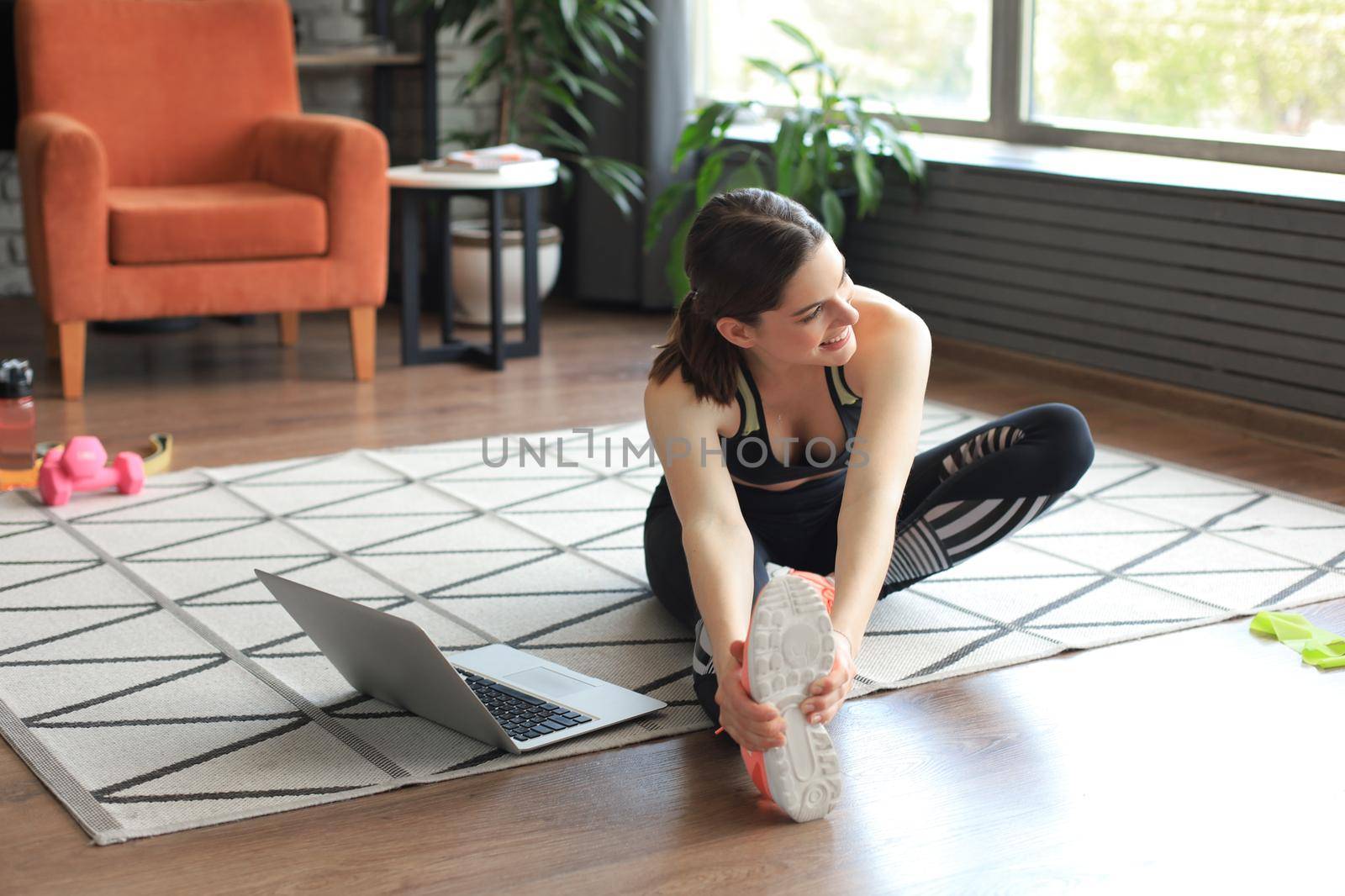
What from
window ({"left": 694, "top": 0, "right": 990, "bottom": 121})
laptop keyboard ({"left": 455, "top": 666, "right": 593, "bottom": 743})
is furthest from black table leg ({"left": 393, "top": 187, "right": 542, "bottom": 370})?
laptop keyboard ({"left": 455, "top": 666, "right": 593, "bottom": 743})

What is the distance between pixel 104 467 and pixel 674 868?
70.5 inches

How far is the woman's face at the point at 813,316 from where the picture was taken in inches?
63.9

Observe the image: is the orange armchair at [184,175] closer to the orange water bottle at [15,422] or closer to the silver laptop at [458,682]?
the orange water bottle at [15,422]

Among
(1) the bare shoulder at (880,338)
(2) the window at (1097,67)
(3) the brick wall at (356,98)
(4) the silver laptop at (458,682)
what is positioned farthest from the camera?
(3) the brick wall at (356,98)

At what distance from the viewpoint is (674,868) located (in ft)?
4.87

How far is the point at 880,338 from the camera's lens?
181 centimetres

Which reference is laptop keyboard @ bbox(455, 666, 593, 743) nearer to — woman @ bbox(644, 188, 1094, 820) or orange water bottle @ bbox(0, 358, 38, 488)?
woman @ bbox(644, 188, 1094, 820)

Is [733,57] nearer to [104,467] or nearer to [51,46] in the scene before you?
[51,46]

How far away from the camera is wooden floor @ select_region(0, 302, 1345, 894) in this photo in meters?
1.46

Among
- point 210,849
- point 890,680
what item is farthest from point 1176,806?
point 210,849

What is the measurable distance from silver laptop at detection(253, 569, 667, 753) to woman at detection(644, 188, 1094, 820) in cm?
15

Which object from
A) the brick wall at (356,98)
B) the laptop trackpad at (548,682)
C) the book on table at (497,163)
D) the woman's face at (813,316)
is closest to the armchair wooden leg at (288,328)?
the book on table at (497,163)

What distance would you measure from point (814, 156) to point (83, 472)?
2168 mm

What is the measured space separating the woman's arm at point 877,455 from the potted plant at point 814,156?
89.7 inches
